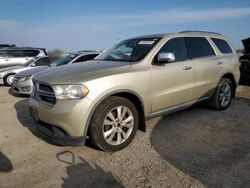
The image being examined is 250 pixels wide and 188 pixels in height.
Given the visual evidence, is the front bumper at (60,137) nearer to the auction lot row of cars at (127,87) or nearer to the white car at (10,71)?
the auction lot row of cars at (127,87)

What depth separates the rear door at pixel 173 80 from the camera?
13.8 feet

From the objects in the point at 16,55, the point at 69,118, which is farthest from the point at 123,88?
the point at 16,55

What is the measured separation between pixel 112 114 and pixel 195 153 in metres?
1.33

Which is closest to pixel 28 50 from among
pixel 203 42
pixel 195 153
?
pixel 203 42

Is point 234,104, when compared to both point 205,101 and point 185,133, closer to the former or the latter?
point 205,101

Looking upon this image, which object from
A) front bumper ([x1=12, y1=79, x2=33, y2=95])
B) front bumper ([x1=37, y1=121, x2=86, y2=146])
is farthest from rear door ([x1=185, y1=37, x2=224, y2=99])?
front bumper ([x1=12, y1=79, x2=33, y2=95])

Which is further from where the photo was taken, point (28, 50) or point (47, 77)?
point (28, 50)

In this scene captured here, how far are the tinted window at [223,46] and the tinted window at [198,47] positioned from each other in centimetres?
34

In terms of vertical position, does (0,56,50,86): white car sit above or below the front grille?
below

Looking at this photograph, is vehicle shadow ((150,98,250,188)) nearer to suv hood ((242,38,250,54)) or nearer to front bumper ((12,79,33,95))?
suv hood ((242,38,250,54))

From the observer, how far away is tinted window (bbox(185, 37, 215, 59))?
499cm

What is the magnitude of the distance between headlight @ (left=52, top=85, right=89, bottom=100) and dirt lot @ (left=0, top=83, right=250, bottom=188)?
89cm

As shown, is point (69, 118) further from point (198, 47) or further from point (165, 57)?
point (198, 47)

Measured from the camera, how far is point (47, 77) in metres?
3.73
